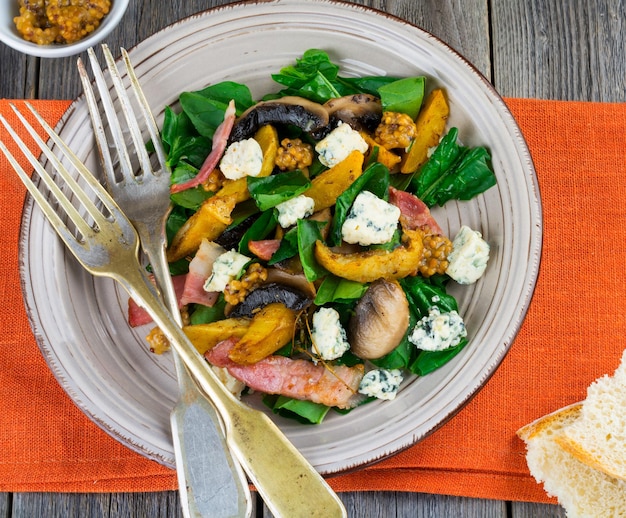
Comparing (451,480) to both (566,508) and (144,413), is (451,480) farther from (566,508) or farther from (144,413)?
(144,413)

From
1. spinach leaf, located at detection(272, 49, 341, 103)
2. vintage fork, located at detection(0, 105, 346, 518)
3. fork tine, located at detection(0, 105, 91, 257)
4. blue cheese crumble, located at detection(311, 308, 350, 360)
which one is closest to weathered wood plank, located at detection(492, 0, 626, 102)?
spinach leaf, located at detection(272, 49, 341, 103)

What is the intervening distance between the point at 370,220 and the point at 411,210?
0.86ft

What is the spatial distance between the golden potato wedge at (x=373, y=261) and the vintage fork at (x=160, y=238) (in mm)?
600

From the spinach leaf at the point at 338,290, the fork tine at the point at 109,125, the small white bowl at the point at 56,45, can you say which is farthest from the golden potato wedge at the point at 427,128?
the small white bowl at the point at 56,45

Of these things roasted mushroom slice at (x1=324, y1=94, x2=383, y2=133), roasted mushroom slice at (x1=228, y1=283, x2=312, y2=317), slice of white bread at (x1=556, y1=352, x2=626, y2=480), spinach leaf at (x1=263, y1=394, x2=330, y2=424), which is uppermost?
roasted mushroom slice at (x1=324, y1=94, x2=383, y2=133)

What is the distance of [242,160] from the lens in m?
2.44

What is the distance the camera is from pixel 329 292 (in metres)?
2.44

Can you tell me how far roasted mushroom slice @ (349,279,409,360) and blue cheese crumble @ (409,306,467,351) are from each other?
0.21 ft

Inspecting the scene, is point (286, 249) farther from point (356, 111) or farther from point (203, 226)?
point (356, 111)

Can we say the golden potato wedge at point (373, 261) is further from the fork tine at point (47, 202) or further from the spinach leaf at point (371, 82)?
the fork tine at point (47, 202)

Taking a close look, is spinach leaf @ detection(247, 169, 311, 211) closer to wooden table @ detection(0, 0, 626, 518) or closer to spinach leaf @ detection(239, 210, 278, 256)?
spinach leaf @ detection(239, 210, 278, 256)

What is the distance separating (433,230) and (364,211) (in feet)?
1.14

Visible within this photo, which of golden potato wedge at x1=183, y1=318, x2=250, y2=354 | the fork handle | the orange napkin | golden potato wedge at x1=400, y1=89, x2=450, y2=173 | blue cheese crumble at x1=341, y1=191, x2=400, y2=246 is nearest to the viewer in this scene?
the fork handle

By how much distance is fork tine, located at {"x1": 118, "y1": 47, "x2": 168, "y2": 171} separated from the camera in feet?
8.23
